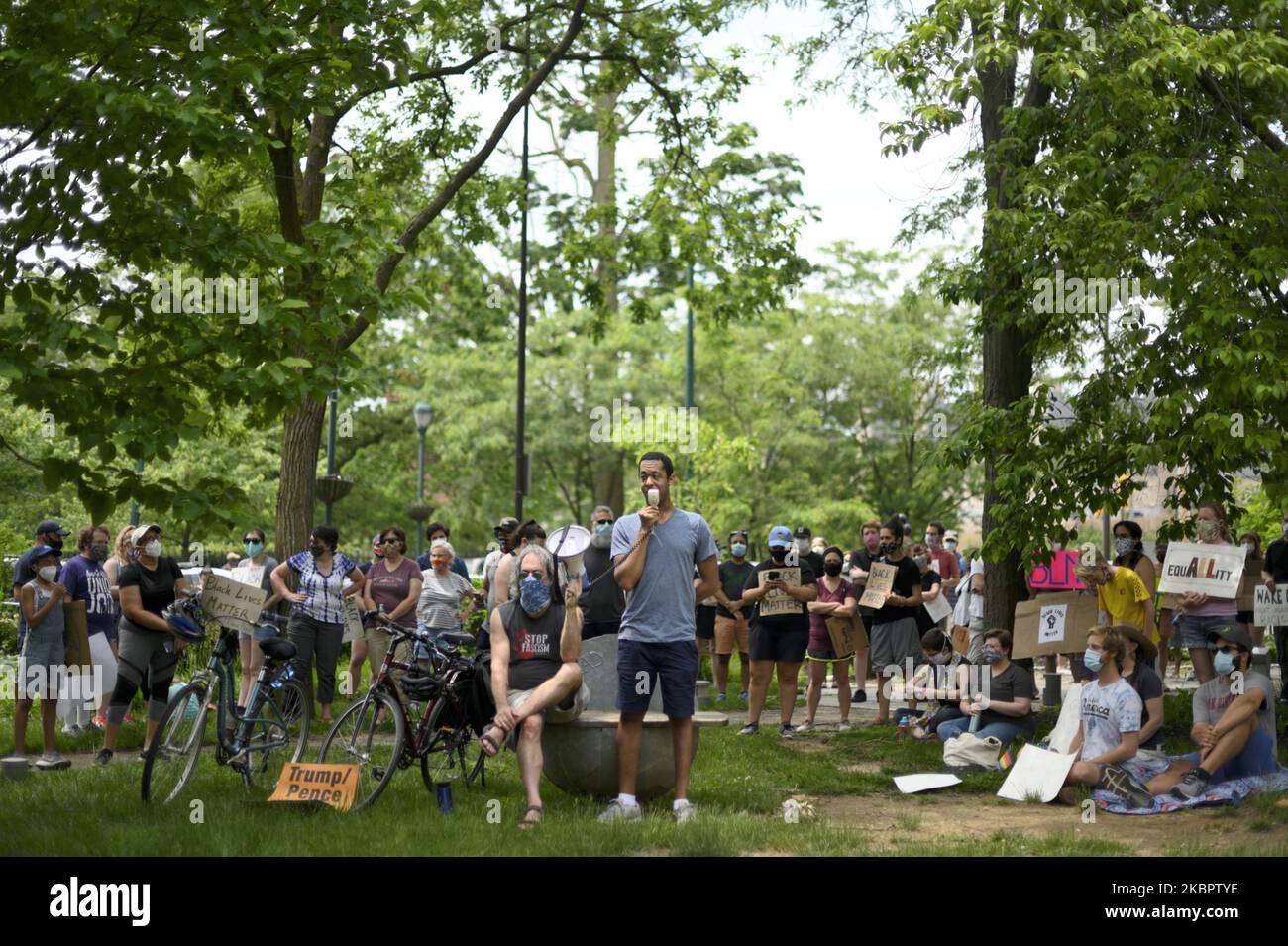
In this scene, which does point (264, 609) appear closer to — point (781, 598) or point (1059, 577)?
point (781, 598)

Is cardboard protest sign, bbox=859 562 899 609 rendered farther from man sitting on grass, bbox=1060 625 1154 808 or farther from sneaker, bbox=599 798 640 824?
sneaker, bbox=599 798 640 824

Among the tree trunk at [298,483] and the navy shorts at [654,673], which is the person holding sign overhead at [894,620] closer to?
the tree trunk at [298,483]

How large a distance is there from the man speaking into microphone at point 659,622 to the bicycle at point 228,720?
2.40 m

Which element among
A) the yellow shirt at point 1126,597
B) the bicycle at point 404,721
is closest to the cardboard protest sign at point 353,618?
the bicycle at point 404,721

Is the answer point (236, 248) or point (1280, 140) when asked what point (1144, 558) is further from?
point (236, 248)

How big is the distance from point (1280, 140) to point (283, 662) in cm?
864

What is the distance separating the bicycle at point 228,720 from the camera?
387 inches

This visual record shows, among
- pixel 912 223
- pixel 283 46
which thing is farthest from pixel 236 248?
pixel 912 223

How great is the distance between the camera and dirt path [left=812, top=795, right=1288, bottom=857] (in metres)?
9.05

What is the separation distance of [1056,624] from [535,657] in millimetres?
5273

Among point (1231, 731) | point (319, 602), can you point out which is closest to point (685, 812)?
point (1231, 731)

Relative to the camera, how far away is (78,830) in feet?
28.4

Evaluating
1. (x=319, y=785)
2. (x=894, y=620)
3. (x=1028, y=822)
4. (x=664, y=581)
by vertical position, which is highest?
(x=664, y=581)

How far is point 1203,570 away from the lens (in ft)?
41.4
